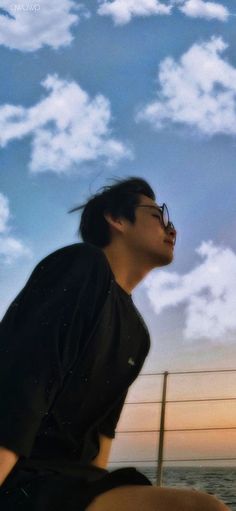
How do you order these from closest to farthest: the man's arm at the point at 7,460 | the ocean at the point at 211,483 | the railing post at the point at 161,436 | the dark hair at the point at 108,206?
the man's arm at the point at 7,460
the dark hair at the point at 108,206
the railing post at the point at 161,436
the ocean at the point at 211,483

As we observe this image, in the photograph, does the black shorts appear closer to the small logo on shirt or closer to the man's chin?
the small logo on shirt

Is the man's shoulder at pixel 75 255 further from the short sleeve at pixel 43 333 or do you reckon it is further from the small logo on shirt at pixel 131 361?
the small logo on shirt at pixel 131 361

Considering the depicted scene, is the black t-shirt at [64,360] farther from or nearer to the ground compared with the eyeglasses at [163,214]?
nearer to the ground

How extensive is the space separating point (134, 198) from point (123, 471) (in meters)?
0.88

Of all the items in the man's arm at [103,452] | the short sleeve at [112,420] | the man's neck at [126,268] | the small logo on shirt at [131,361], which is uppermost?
the man's neck at [126,268]

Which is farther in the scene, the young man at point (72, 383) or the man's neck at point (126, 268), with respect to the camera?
the man's neck at point (126, 268)

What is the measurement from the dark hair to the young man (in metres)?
0.16

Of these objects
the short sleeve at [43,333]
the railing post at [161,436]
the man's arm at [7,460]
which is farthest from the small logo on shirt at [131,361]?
the railing post at [161,436]

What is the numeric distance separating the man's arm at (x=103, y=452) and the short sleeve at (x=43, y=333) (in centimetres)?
34

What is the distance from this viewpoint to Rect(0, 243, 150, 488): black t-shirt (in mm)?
889

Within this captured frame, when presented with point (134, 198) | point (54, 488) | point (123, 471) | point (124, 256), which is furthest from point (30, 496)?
point (134, 198)

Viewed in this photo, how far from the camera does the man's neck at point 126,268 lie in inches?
53.5

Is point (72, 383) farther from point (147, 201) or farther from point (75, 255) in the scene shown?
point (147, 201)

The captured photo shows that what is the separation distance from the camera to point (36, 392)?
889 millimetres
